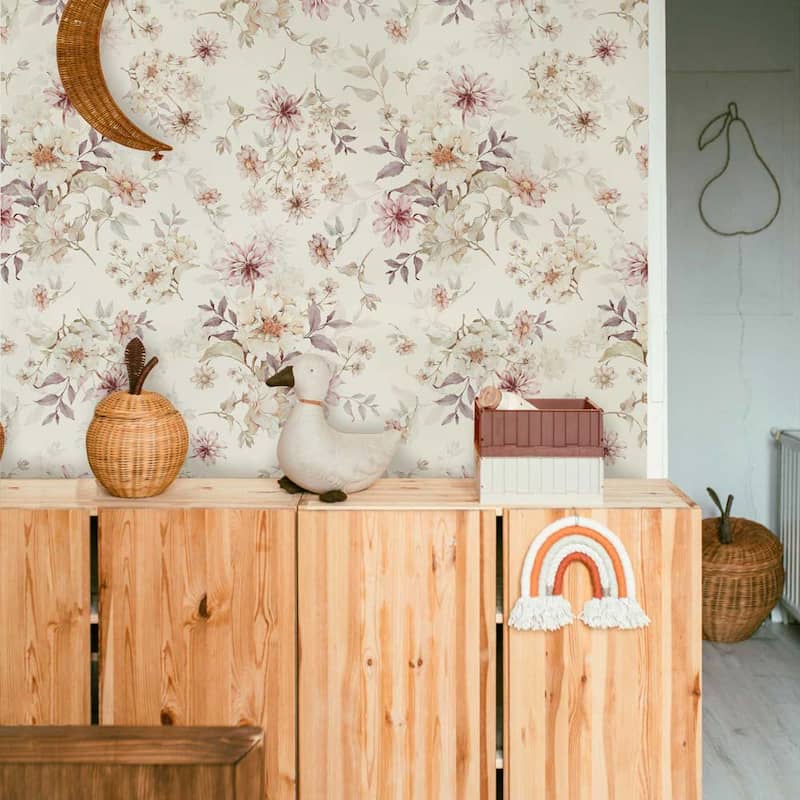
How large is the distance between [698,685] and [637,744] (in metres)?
0.17

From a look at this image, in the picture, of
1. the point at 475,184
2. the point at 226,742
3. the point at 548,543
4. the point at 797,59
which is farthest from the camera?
the point at 797,59

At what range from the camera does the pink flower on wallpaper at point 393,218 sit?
214 cm

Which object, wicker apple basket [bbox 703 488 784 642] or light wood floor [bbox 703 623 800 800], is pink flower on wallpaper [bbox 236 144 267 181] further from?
wicker apple basket [bbox 703 488 784 642]

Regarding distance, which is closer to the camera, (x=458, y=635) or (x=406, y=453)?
(x=458, y=635)

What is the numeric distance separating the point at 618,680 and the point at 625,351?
A: 2.48ft

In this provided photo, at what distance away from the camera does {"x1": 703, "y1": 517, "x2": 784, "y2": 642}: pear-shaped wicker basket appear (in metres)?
3.40

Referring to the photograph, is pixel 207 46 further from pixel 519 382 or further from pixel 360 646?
pixel 360 646

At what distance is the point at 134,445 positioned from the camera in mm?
1897

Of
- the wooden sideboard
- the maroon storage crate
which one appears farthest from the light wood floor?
the maroon storage crate

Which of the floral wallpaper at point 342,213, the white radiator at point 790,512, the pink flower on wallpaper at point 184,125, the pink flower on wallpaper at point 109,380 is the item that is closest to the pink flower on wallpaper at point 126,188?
the floral wallpaper at point 342,213

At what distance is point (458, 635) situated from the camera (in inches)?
73.4

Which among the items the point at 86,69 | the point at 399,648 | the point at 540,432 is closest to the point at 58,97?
the point at 86,69

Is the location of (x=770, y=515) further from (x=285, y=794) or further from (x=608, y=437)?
(x=285, y=794)

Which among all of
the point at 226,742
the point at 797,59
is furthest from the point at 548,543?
the point at 797,59
